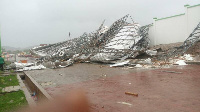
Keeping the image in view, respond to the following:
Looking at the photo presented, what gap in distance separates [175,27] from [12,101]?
54.8 ft

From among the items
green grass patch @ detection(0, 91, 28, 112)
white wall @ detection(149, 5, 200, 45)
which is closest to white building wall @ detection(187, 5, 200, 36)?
white wall @ detection(149, 5, 200, 45)

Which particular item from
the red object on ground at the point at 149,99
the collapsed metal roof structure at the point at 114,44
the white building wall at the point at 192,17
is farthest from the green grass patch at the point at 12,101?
the white building wall at the point at 192,17

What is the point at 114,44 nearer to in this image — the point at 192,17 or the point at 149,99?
the point at 192,17

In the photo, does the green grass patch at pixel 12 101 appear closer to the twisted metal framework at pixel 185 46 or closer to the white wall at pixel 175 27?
the twisted metal framework at pixel 185 46

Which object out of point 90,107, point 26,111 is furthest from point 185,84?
point 26,111

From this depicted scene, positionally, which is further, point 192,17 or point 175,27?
point 175,27

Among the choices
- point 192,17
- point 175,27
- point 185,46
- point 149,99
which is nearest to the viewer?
point 149,99

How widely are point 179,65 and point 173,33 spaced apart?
7847mm

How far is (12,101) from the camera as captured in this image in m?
5.66

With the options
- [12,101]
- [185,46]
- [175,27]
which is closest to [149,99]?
[12,101]

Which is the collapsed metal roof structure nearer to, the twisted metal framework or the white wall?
the white wall

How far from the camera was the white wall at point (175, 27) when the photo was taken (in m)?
16.7

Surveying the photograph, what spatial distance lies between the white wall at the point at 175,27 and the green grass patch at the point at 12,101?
15.6m

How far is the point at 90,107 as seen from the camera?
4.82 m
